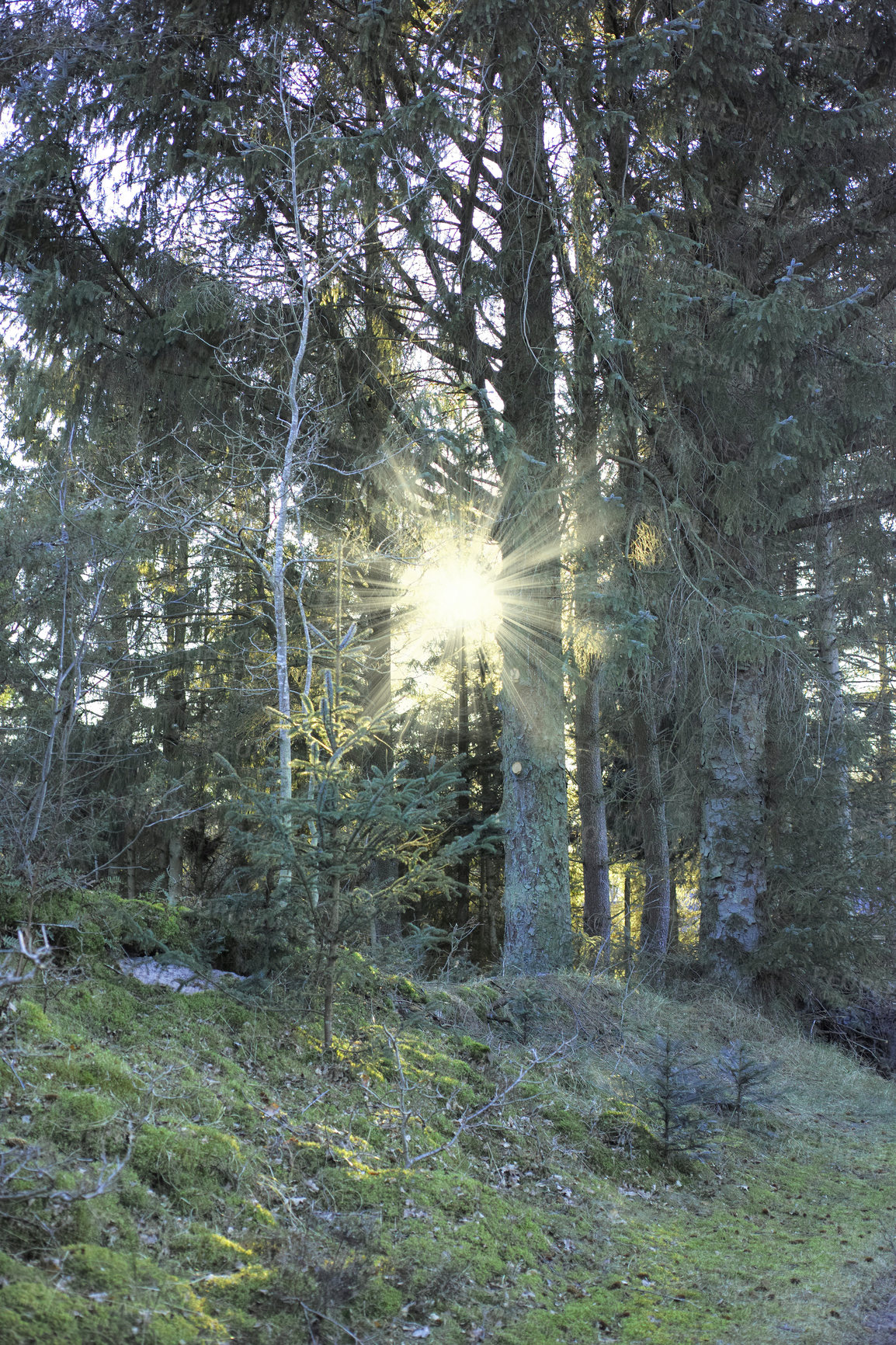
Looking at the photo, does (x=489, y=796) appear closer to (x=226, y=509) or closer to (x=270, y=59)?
(x=226, y=509)

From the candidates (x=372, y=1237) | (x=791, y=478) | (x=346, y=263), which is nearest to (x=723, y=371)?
(x=791, y=478)

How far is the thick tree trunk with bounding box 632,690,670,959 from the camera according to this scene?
14.5 meters

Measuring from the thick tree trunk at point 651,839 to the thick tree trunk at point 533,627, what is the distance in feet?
14.4

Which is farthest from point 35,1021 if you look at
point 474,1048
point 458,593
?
point 458,593

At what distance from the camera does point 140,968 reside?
4.91 metres

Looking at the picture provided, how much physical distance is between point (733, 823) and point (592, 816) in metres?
4.01

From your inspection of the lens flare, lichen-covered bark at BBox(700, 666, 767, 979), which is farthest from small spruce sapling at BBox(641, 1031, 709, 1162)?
the lens flare

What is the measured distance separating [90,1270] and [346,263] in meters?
9.30

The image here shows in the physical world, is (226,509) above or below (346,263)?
below

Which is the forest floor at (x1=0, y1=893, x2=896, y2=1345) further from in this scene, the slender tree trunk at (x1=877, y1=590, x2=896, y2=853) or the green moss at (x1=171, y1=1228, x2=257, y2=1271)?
the slender tree trunk at (x1=877, y1=590, x2=896, y2=853)

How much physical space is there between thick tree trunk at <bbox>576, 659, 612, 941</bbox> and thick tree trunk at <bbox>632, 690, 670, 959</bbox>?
0.70 metres

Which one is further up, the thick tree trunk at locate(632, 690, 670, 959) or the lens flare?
the lens flare

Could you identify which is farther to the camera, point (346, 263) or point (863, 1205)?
point (346, 263)

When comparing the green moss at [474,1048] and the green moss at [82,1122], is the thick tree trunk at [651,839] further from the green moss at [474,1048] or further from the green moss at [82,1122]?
the green moss at [82,1122]
